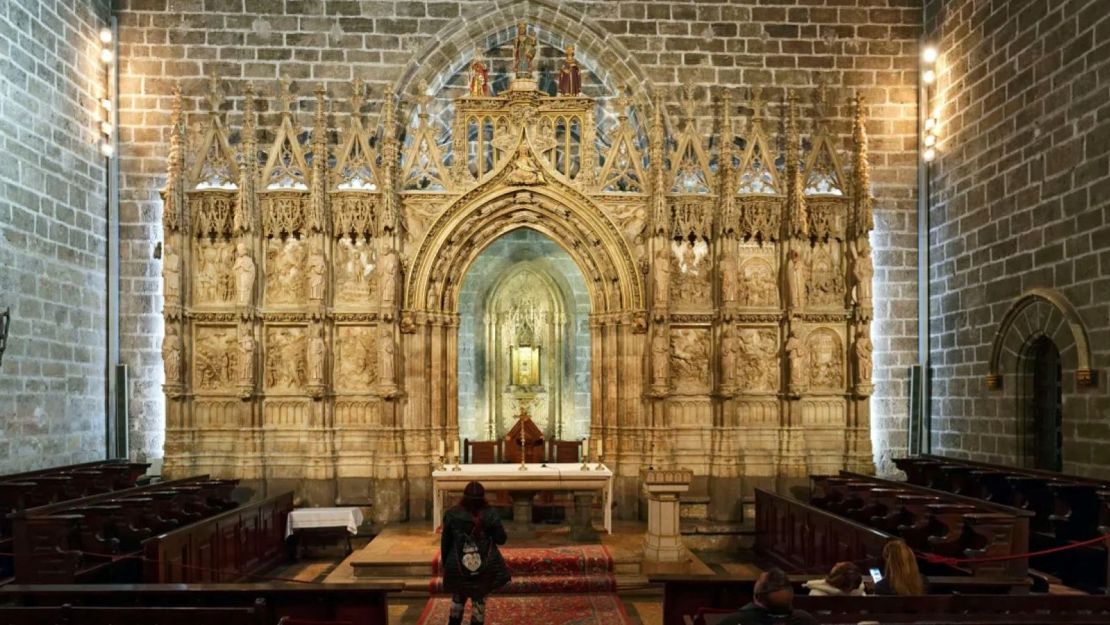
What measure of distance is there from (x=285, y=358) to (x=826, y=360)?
8.55 m

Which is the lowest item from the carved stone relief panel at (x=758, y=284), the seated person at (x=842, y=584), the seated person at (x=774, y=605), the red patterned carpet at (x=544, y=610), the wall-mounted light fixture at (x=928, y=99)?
the red patterned carpet at (x=544, y=610)

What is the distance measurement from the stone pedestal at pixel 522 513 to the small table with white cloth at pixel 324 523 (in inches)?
86.4

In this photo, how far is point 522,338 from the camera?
65.3 ft

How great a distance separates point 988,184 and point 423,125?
343 inches

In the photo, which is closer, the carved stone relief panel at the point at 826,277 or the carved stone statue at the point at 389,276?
the carved stone statue at the point at 389,276

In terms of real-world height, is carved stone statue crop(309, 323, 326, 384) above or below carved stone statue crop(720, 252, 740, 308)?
below

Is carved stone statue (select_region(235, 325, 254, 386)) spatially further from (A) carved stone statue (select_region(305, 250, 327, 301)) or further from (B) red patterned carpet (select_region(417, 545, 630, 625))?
(B) red patterned carpet (select_region(417, 545, 630, 625))

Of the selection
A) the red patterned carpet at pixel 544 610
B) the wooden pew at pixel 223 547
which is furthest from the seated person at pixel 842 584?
the wooden pew at pixel 223 547

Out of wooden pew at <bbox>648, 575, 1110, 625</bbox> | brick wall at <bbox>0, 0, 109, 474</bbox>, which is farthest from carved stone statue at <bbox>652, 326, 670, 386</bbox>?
brick wall at <bbox>0, 0, 109, 474</bbox>

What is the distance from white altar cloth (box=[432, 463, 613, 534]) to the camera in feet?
39.9

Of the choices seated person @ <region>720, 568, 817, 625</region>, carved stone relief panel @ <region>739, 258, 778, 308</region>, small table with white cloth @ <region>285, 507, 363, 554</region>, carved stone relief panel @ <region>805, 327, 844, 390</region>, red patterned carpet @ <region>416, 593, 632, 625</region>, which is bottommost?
red patterned carpet @ <region>416, 593, 632, 625</region>

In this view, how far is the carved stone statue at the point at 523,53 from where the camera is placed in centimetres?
1480

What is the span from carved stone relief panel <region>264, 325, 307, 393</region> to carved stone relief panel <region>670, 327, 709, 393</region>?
5.78 metres

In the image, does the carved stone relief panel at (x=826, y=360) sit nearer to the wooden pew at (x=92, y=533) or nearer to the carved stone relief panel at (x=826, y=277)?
the carved stone relief panel at (x=826, y=277)
